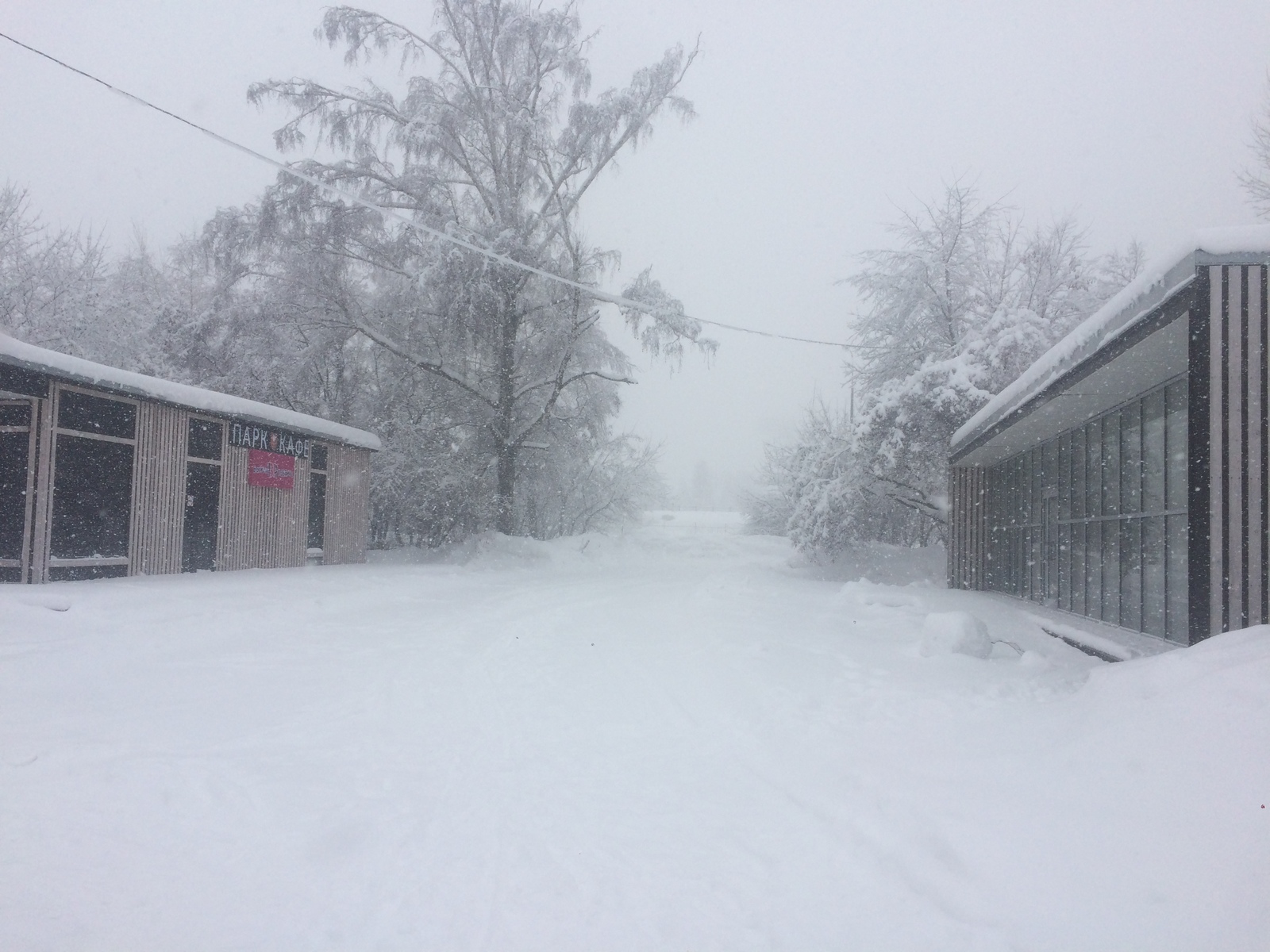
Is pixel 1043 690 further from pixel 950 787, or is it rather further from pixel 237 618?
pixel 237 618

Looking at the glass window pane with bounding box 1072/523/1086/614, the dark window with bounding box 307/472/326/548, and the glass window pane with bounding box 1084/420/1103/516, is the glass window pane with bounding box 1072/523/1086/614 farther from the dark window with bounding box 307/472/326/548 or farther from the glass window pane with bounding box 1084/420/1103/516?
the dark window with bounding box 307/472/326/548

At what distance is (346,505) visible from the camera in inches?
696

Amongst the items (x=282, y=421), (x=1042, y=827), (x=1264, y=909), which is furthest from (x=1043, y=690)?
(x=282, y=421)

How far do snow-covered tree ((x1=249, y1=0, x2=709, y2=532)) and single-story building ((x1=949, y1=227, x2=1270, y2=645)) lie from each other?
10.6 metres

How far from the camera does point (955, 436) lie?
13992 mm

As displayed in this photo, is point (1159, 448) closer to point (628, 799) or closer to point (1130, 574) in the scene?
point (1130, 574)

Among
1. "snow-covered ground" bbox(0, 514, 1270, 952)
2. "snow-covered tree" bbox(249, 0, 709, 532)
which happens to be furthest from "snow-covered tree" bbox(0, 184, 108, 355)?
"snow-covered ground" bbox(0, 514, 1270, 952)

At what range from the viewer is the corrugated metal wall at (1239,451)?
221 inches

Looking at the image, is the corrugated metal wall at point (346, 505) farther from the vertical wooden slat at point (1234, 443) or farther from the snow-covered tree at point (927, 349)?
the vertical wooden slat at point (1234, 443)

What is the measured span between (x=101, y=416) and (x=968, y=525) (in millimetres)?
15368

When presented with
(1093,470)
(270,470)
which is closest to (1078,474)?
(1093,470)

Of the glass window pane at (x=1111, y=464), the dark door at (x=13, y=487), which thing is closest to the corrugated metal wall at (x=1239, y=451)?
the glass window pane at (x=1111, y=464)

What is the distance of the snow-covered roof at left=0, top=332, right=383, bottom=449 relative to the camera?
9.31m

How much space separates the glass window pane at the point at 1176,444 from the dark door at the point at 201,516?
13726mm
